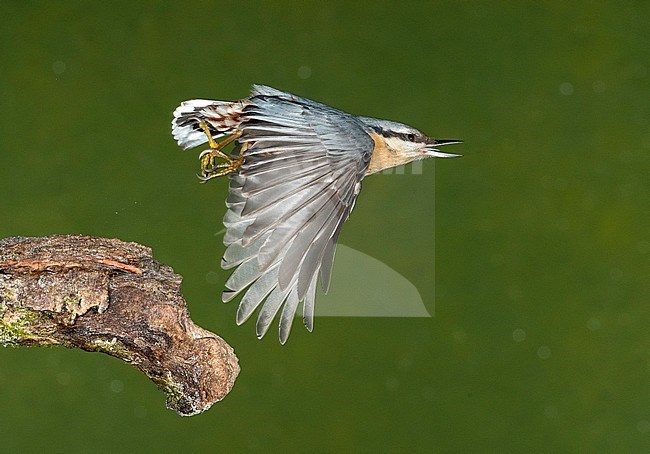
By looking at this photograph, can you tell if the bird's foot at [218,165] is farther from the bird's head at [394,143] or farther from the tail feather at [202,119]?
the bird's head at [394,143]

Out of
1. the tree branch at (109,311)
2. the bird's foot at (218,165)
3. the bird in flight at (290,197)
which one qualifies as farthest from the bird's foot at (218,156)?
the tree branch at (109,311)

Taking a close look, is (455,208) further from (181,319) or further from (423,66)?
(181,319)

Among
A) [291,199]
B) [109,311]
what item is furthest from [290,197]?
[109,311]

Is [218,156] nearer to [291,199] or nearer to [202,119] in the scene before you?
[202,119]

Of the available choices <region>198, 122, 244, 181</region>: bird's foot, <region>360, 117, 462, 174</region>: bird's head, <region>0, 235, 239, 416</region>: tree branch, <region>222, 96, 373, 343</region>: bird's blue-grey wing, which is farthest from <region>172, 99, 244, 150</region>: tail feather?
<region>0, 235, 239, 416</region>: tree branch

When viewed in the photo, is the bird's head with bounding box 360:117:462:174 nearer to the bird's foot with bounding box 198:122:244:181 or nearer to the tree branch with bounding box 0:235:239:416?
the bird's foot with bounding box 198:122:244:181
